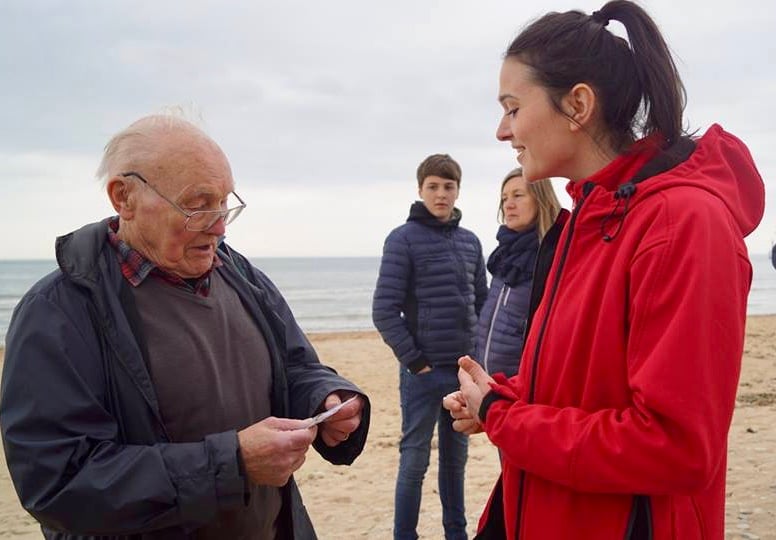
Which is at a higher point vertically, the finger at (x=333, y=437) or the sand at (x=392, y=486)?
the finger at (x=333, y=437)

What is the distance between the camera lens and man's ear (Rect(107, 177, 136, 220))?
Result: 2045 millimetres

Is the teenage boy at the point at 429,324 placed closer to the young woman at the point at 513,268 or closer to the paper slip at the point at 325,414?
the young woman at the point at 513,268

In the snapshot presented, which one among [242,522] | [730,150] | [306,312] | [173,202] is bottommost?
[306,312]

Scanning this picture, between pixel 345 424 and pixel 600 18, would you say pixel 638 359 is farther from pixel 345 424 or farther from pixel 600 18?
pixel 345 424

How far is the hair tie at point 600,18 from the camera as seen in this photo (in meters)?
1.73

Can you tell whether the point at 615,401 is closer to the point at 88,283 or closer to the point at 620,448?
the point at 620,448

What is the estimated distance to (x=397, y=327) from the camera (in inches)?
165

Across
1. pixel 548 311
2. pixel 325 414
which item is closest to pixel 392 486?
pixel 325 414

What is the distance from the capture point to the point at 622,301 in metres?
1.49

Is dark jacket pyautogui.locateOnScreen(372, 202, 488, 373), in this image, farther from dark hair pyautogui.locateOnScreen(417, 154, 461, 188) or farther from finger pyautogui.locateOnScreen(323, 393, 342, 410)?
finger pyautogui.locateOnScreen(323, 393, 342, 410)

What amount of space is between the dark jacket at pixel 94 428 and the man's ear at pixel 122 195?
0.47 feet

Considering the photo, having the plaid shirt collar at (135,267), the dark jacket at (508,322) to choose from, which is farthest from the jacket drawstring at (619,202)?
the dark jacket at (508,322)

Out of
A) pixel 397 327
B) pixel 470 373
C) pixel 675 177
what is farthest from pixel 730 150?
pixel 397 327

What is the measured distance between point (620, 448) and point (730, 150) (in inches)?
31.2
